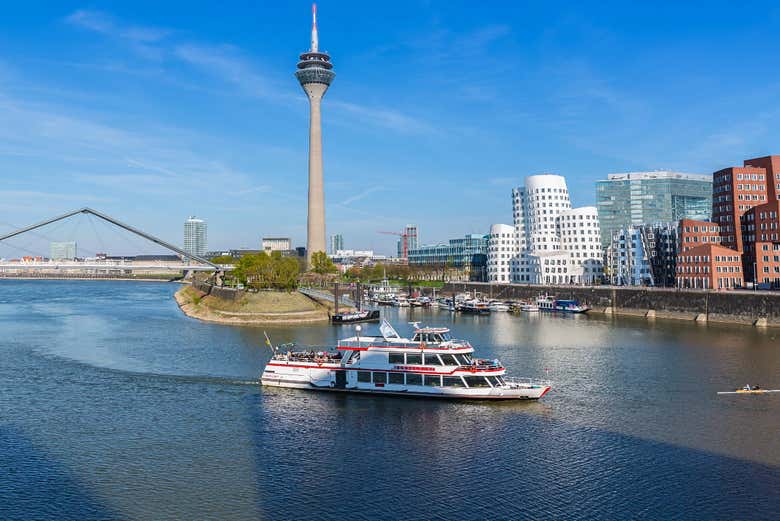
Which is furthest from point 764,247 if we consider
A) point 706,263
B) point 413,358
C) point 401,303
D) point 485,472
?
point 485,472

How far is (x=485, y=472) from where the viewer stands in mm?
24125

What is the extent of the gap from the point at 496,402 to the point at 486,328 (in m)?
38.1

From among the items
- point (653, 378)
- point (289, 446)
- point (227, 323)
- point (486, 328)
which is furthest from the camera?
point (227, 323)

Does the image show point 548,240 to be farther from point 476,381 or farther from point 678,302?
point 476,381

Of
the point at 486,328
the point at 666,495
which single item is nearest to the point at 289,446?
the point at 666,495

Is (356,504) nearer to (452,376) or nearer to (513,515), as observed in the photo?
(513,515)

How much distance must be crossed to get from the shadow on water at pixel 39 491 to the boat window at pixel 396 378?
17.1 m

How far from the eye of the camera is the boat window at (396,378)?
118 feet

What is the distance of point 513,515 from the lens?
20484 millimetres

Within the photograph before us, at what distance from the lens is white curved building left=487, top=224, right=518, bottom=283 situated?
142 metres

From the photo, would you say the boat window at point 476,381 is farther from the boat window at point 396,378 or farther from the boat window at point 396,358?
the boat window at point 396,358

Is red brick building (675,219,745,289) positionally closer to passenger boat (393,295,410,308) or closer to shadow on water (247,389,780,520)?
passenger boat (393,295,410,308)

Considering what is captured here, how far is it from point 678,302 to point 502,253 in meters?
62.4

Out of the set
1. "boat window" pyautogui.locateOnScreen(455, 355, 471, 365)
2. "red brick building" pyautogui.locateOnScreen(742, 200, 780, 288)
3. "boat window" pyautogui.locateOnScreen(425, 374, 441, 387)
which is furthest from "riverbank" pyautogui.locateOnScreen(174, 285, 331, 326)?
"red brick building" pyautogui.locateOnScreen(742, 200, 780, 288)
